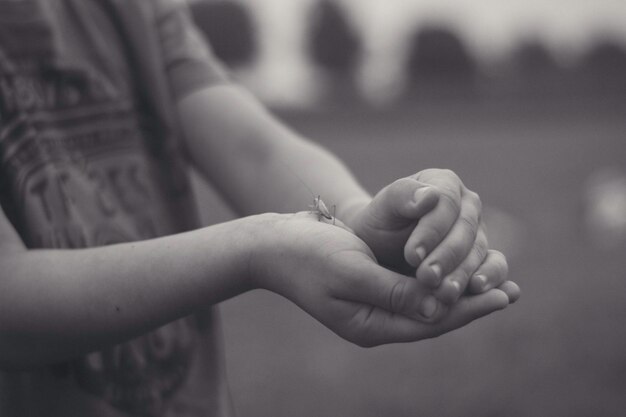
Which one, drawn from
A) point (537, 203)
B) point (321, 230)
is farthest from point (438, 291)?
point (537, 203)

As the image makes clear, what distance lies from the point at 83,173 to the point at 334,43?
24.2 metres

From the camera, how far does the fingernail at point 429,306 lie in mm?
1280

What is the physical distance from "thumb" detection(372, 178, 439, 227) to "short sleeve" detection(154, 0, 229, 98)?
71 cm

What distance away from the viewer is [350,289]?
1280 mm

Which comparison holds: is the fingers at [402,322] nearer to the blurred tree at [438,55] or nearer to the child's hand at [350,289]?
the child's hand at [350,289]

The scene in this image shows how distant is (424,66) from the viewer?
82.4 ft

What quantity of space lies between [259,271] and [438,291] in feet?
1.09

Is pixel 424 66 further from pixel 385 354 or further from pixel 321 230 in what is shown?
pixel 321 230

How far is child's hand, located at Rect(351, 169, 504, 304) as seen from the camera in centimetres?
129

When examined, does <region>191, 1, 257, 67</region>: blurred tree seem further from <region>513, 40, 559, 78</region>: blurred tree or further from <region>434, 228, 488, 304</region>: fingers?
<region>434, 228, 488, 304</region>: fingers

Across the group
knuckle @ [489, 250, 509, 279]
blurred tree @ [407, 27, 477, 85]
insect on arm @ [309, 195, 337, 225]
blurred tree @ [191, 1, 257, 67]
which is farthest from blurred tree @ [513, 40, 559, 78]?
knuckle @ [489, 250, 509, 279]

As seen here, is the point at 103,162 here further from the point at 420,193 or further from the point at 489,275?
the point at 489,275

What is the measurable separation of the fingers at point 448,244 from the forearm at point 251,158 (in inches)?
17.5

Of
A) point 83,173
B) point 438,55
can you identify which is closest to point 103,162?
point 83,173
